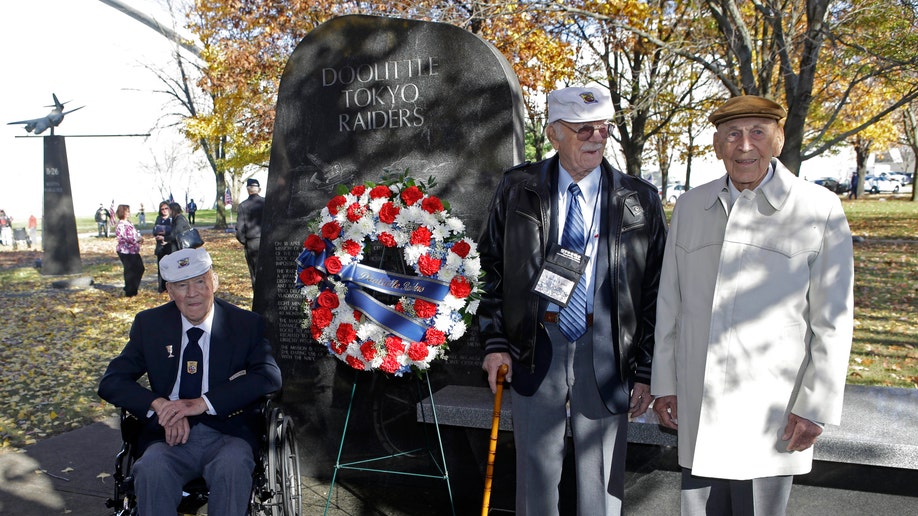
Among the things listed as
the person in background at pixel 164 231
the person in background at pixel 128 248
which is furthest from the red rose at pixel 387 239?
the person in background at pixel 128 248

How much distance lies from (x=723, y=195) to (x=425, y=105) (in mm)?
2525

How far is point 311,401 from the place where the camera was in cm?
507

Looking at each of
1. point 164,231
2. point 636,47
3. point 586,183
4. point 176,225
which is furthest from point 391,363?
point 636,47

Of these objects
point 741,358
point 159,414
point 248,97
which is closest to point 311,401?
point 159,414

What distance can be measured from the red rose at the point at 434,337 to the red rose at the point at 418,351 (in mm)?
41

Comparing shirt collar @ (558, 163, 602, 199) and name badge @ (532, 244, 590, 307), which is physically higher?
shirt collar @ (558, 163, 602, 199)

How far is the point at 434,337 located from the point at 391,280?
415 mm

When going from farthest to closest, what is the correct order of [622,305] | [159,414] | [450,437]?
[450,437], [159,414], [622,305]

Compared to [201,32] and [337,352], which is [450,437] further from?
[201,32]

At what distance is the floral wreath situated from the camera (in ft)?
12.5

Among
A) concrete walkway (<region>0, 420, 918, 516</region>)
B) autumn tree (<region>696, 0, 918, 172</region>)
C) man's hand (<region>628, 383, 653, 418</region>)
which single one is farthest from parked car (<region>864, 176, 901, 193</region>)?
man's hand (<region>628, 383, 653, 418</region>)

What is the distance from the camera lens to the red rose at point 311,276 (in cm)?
406

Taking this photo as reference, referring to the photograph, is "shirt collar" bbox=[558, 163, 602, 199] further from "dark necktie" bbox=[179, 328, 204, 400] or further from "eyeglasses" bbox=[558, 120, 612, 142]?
"dark necktie" bbox=[179, 328, 204, 400]

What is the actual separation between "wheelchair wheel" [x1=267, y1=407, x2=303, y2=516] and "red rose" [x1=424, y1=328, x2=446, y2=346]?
0.81 m
